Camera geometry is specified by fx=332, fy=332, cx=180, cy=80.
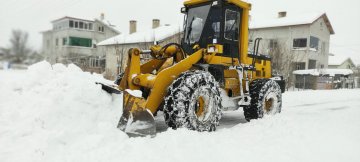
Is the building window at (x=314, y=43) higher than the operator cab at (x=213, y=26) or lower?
higher

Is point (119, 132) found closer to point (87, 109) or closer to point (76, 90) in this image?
point (87, 109)

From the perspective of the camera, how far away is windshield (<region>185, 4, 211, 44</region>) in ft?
23.3

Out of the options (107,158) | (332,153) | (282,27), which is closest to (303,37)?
(282,27)

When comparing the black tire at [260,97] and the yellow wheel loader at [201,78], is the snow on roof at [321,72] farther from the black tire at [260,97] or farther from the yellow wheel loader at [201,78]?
the black tire at [260,97]

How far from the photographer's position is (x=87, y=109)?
5055 mm

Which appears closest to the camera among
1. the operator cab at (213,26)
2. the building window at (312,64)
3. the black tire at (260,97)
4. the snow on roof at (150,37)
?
the operator cab at (213,26)

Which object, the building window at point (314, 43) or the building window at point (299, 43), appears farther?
the building window at point (314, 43)

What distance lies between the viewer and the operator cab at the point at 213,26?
6887mm

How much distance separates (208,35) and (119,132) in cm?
316

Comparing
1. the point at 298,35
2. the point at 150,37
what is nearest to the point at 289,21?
the point at 298,35

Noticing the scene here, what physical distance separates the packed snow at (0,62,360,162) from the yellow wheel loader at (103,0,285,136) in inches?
11.8

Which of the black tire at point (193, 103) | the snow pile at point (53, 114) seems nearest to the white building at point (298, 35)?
the black tire at point (193, 103)

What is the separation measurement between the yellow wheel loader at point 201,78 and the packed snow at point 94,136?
30 centimetres

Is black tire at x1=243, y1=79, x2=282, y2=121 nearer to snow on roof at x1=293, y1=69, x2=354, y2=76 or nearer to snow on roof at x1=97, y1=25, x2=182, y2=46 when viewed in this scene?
snow on roof at x1=97, y1=25, x2=182, y2=46
